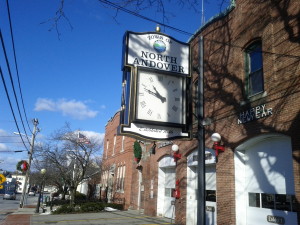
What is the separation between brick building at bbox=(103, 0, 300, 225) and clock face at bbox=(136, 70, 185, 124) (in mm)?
1928

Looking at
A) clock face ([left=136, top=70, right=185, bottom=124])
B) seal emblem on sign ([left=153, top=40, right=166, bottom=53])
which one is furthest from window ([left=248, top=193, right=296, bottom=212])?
seal emblem on sign ([left=153, top=40, right=166, bottom=53])

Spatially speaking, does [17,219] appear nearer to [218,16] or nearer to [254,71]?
[254,71]

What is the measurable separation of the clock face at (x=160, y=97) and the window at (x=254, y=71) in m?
5.31

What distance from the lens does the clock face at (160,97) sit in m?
6.25

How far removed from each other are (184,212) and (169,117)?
9218mm

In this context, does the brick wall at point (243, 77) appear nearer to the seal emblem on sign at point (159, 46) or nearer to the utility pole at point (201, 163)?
the utility pole at point (201, 163)

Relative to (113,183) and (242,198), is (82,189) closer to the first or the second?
(113,183)

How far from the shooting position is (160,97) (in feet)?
21.3

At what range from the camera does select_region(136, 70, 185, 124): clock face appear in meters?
6.25

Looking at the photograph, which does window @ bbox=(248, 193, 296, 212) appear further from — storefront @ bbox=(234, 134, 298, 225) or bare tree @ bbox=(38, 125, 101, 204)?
bare tree @ bbox=(38, 125, 101, 204)

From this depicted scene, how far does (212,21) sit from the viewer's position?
14078 mm

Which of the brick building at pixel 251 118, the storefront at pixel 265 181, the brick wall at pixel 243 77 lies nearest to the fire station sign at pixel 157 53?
the brick building at pixel 251 118

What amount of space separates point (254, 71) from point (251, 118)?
189cm

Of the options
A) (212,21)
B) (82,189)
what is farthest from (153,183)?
(82,189)
